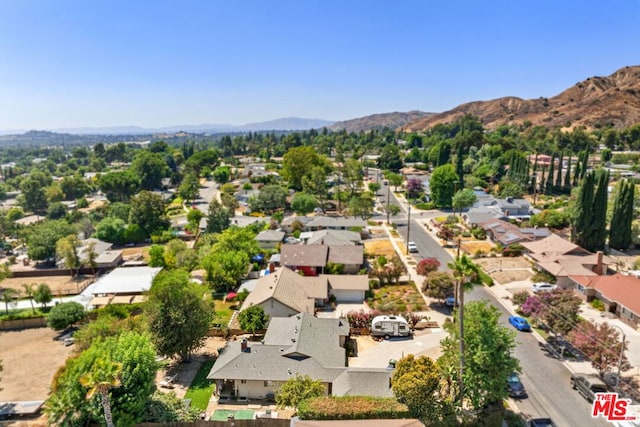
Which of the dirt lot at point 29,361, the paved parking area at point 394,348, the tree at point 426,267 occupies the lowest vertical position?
the dirt lot at point 29,361

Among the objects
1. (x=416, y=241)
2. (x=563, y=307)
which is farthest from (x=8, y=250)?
(x=563, y=307)

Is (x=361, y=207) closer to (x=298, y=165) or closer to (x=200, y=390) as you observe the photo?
(x=298, y=165)

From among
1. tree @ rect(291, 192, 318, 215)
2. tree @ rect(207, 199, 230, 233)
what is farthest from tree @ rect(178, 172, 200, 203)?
tree @ rect(207, 199, 230, 233)

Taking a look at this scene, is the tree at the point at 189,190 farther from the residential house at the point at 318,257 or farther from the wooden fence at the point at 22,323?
the wooden fence at the point at 22,323

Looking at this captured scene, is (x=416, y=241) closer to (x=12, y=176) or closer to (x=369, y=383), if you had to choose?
(x=369, y=383)

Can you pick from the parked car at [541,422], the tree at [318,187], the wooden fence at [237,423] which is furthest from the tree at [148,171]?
the parked car at [541,422]

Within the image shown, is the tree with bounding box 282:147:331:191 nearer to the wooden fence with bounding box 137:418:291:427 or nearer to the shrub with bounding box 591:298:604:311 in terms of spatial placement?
the shrub with bounding box 591:298:604:311
